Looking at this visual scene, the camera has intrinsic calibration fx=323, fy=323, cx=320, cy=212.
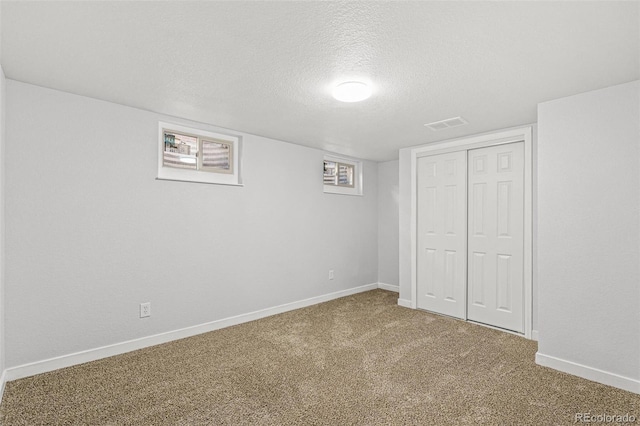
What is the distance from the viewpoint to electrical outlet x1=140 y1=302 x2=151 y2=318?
3.00 meters

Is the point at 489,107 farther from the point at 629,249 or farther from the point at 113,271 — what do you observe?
the point at 113,271

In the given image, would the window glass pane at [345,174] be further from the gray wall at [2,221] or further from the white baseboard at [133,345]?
the gray wall at [2,221]

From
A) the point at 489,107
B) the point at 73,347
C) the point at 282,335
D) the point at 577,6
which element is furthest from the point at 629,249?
the point at 73,347

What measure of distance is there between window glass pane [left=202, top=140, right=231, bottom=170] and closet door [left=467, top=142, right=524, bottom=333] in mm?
2888

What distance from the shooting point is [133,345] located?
116 inches

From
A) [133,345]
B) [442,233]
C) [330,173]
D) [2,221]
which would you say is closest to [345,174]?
[330,173]

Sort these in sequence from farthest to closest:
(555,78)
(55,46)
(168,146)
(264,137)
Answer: (264,137) → (168,146) → (555,78) → (55,46)

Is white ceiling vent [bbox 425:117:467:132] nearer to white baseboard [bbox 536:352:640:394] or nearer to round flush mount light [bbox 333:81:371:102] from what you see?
round flush mount light [bbox 333:81:371:102]

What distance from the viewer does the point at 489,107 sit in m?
2.87

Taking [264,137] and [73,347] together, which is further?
[264,137]

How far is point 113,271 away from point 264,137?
2.17 metres

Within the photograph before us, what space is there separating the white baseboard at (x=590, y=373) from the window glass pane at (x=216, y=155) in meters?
3.58

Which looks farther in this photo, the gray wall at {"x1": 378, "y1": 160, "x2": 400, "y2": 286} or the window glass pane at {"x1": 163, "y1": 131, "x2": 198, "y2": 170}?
the gray wall at {"x1": 378, "y1": 160, "x2": 400, "y2": 286}

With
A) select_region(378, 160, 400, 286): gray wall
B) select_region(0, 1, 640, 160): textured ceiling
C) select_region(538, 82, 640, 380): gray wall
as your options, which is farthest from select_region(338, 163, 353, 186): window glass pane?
select_region(538, 82, 640, 380): gray wall
